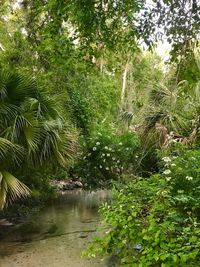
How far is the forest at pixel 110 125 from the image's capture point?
3414 mm

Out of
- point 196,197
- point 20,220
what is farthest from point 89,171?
point 196,197

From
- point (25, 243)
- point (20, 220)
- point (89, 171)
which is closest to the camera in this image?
point (25, 243)

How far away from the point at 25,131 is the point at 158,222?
4.21m

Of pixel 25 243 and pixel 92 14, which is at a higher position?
pixel 92 14

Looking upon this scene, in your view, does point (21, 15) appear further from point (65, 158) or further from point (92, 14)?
point (92, 14)

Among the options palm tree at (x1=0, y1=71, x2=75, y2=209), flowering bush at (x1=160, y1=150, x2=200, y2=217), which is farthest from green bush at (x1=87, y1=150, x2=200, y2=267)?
Answer: palm tree at (x1=0, y1=71, x2=75, y2=209)

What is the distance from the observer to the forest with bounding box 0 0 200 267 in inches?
134

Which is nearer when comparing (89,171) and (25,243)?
(25,243)

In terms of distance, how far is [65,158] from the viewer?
25.6 ft

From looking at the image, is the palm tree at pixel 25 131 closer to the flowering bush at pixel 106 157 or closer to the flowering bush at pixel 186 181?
the flowering bush at pixel 186 181

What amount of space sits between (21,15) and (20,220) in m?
5.98

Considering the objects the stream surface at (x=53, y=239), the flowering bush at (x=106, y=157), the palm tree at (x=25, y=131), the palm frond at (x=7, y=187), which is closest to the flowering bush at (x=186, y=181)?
the stream surface at (x=53, y=239)

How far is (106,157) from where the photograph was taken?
11844 millimetres

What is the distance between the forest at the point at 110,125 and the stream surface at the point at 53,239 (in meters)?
0.19
